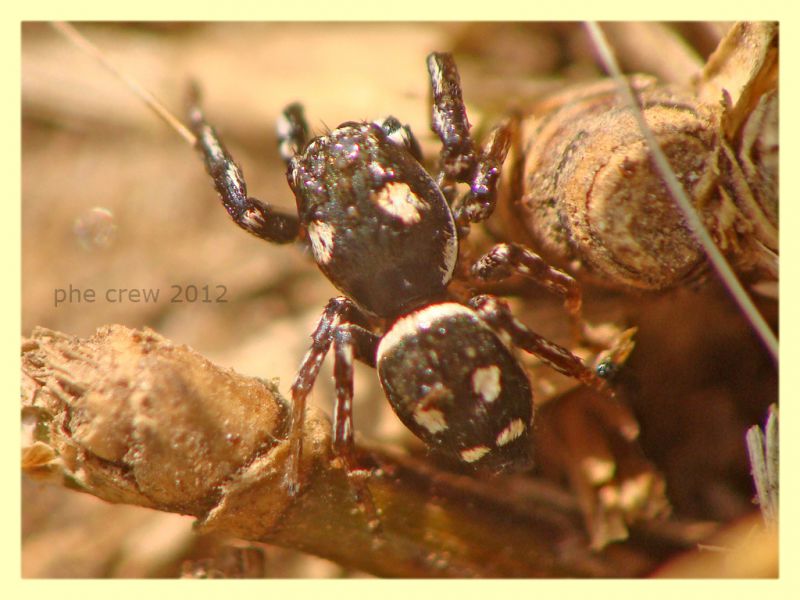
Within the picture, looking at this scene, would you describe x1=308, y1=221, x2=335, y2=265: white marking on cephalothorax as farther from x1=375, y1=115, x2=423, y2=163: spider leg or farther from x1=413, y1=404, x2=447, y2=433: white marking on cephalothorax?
x1=413, y1=404, x2=447, y2=433: white marking on cephalothorax

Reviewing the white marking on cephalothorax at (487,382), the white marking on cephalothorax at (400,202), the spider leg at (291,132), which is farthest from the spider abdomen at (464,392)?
the spider leg at (291,132)

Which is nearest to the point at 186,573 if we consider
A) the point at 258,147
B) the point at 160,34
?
the point at 258,147

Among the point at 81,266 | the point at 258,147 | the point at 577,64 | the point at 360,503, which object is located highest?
the point at 577,64

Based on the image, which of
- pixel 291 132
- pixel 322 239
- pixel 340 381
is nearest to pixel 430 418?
pixel 340 381

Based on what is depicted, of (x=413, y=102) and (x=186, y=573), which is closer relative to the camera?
(x=186, y=573)

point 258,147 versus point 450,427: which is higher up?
point 258,147

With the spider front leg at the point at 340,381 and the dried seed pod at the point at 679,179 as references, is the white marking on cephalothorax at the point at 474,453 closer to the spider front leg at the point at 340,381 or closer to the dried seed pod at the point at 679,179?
the spider front leg at the point at 340,381

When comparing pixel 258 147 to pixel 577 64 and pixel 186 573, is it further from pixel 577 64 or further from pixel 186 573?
pixel 186 573
